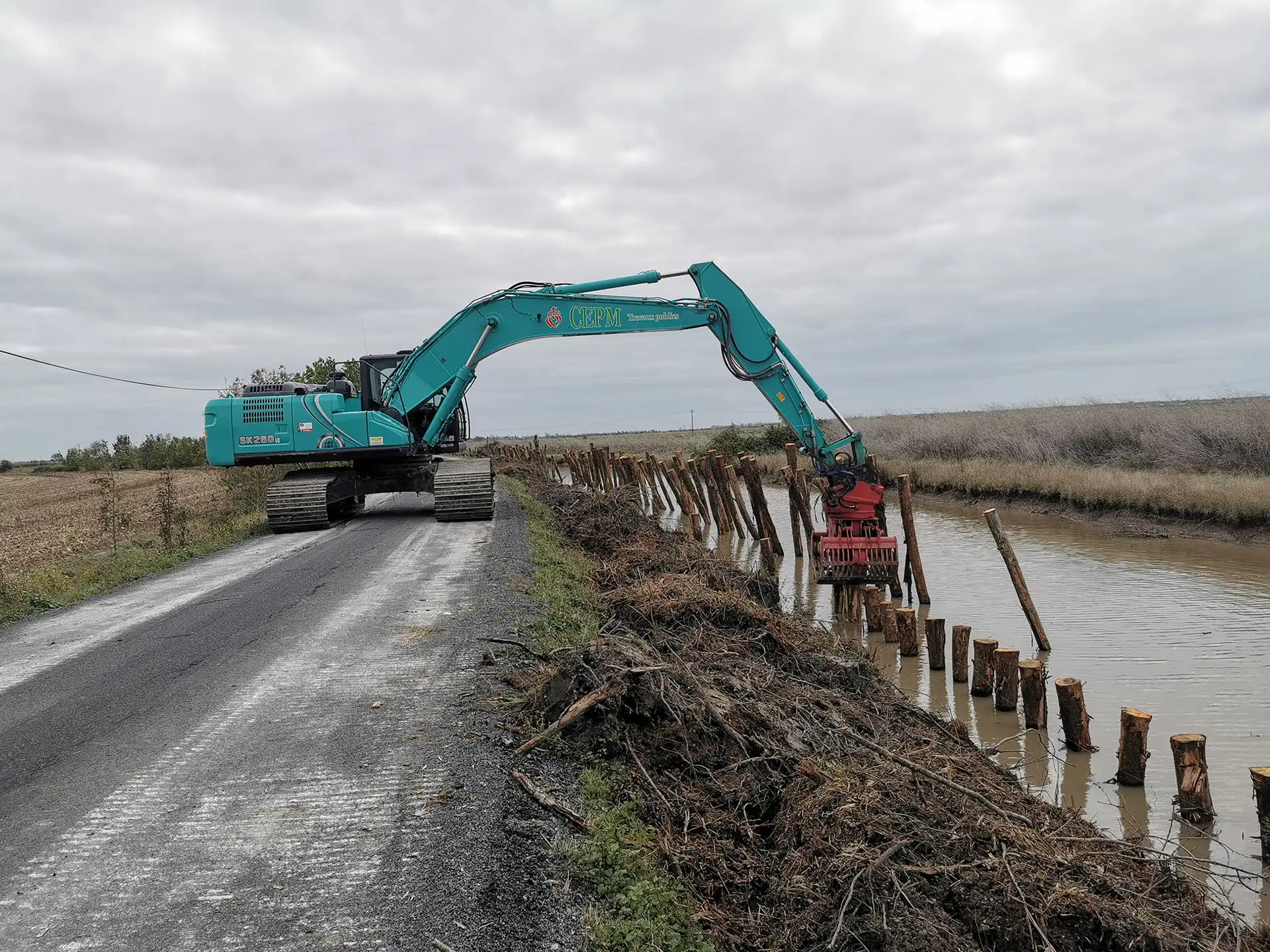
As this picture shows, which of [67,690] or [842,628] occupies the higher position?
[67,690]

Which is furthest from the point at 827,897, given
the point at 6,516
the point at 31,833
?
the point at 6,516

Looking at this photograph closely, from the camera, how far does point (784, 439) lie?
41.5m

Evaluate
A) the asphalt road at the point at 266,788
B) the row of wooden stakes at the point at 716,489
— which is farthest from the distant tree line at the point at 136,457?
the asphalt road at the point at 266,788

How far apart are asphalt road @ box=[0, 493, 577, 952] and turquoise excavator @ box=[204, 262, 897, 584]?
6439mm

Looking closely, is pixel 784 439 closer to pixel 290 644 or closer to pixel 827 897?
pixel 290 644

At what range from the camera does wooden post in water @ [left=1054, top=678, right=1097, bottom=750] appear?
22.5 feet

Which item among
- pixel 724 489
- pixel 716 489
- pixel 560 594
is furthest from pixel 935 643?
pixel 716 489

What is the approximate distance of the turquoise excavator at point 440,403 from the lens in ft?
45.7

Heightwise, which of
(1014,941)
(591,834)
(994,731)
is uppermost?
(591,834)

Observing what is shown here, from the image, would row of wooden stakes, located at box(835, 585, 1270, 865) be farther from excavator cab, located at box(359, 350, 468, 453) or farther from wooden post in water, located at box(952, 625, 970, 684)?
excavator cab, located at box(359, 350, 468, 453)

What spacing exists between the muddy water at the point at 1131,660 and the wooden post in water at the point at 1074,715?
0.35 ft

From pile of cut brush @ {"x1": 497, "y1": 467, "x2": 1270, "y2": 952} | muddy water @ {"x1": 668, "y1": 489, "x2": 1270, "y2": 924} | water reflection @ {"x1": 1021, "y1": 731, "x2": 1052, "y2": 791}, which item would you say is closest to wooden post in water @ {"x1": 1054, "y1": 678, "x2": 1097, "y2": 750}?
muddy water @ {"x1": 668, "y1": 489, "x2": 1270, "y2": 924}

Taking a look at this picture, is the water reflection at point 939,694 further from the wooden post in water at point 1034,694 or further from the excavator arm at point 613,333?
the excavator arm at point 613,333

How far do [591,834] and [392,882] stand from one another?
0.95 meters
